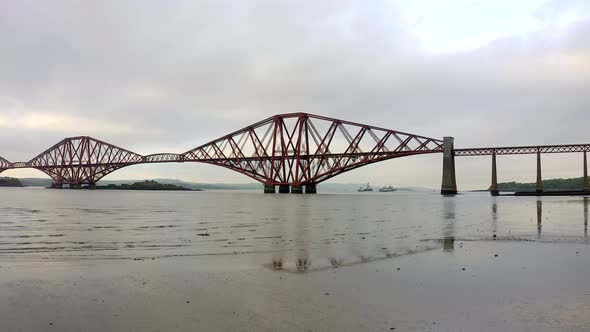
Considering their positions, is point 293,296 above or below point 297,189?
below

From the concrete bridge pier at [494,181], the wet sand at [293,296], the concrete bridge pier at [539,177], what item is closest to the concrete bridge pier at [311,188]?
the concrete bridge pier at [494,181]

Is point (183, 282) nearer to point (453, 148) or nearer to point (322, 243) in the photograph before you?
point (322, 243)

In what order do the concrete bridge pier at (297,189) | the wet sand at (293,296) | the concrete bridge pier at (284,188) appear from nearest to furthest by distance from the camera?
the wet sand at (293,296), the concrete bridge pier at (297,189), the concrete bridge pier at (284,188)

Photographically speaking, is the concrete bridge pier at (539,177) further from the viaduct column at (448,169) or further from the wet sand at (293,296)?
the wet sand at (293,296)

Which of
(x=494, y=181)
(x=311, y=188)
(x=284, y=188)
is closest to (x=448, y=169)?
(x=494, y=181)

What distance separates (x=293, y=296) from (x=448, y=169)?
357 ft

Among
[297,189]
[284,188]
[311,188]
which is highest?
[311,188]

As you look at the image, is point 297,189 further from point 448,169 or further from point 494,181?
point 494,181

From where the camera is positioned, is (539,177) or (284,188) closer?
(539,177)

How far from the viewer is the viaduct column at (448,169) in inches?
4262

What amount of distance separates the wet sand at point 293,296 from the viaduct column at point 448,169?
339ft

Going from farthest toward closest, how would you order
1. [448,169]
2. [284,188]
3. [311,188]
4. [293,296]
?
[284,188] → [311,188] → [448,169] → [293,296]

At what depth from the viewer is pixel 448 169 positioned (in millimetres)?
108250

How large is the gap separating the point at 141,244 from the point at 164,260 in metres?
3.49
